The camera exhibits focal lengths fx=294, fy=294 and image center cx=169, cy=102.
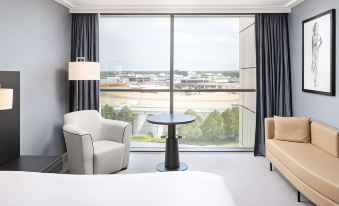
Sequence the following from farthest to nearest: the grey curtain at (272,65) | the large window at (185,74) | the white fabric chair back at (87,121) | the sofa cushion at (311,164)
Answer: the large window at (185,74), the grey curtain at (272,65), the white fabric chair back at (87,121), the sofa cushion at (311,164)

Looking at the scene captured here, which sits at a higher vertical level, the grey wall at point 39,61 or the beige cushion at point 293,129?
the grey wall at point 39,61

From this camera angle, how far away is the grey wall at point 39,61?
10.8 ft

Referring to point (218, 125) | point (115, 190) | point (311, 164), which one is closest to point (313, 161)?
point (311, 164)

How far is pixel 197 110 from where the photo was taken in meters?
5.50

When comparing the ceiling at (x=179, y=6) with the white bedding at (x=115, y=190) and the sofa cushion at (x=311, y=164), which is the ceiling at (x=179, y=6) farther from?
the white bedding at (x=115, y=190)

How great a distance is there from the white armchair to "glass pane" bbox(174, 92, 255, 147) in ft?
5.15

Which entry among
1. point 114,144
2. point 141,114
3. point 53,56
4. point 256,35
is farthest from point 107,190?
point 256,35

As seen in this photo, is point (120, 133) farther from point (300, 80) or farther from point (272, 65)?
point (300, 80)

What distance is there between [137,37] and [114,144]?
228cm

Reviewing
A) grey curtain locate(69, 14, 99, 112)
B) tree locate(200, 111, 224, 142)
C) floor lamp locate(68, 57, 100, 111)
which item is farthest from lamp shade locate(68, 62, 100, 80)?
tree locate(200, 111, 224, 142)

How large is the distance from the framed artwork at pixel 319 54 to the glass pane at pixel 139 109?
237 cm

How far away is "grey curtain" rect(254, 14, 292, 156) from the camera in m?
4.98

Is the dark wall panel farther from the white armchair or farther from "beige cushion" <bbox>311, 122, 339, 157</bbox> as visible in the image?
"beige cushion" <bbox>311, 122, 339, 157</bbox>

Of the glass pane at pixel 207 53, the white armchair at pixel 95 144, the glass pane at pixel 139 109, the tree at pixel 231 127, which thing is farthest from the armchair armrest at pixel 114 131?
the tree at pixel 231 127
